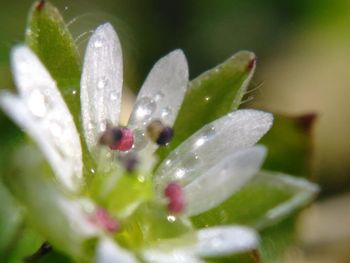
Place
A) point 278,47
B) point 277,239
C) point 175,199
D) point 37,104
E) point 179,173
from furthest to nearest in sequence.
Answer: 1. point 278,47
2. point 277,239
3. point 179,173
4. point 175,199
5. point 37,104

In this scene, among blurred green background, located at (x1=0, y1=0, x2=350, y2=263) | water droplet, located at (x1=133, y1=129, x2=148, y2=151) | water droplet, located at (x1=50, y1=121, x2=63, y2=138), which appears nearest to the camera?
water droplet, located at (x1=50, y1=121, x2=63, y2=138)

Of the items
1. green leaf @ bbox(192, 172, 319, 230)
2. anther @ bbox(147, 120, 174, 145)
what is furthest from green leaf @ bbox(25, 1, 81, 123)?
green leaf @ bbox(192, 172, 319, 230)

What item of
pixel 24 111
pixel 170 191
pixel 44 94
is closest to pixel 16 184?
pixel 24 111

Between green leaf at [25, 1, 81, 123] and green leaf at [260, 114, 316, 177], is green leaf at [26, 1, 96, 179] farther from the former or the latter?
green leaf at [260, 114, 316, 177]

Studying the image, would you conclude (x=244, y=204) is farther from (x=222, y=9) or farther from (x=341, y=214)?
(x=222, y=9)

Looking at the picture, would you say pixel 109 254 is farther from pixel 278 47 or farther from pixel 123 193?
pixel 278 47

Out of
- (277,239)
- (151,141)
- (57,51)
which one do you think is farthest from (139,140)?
(277,239)

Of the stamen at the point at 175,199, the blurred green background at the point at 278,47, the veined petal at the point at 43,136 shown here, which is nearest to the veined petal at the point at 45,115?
the veined petal at the point at 43,136
